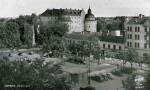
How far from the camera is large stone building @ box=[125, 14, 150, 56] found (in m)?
21.8

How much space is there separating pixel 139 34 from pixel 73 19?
70.8 feet

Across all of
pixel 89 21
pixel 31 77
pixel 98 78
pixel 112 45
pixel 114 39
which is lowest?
pixel 98 78

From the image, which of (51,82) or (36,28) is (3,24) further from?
(51,82)

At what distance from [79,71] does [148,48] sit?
32.0 ft

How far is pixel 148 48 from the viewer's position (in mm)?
21672

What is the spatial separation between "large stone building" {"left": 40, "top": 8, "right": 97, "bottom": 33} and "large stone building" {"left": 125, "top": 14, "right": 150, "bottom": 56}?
16.7 metres

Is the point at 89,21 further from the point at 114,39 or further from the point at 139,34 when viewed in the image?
the point at 139,34

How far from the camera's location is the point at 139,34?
74.4 ft

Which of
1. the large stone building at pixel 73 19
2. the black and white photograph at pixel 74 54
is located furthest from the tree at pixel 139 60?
the large stone building at pixel 73 19

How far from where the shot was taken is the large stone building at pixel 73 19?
133ft

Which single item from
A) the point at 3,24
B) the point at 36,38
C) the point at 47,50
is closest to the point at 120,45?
the point at 47,50

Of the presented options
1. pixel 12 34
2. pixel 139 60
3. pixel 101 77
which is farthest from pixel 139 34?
pixel 12 34

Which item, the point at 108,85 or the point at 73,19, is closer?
the point at 108,85

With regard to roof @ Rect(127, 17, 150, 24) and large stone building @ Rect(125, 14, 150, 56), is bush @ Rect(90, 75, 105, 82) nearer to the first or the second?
large stone building @ Rect(125, 14, 150, 56)
